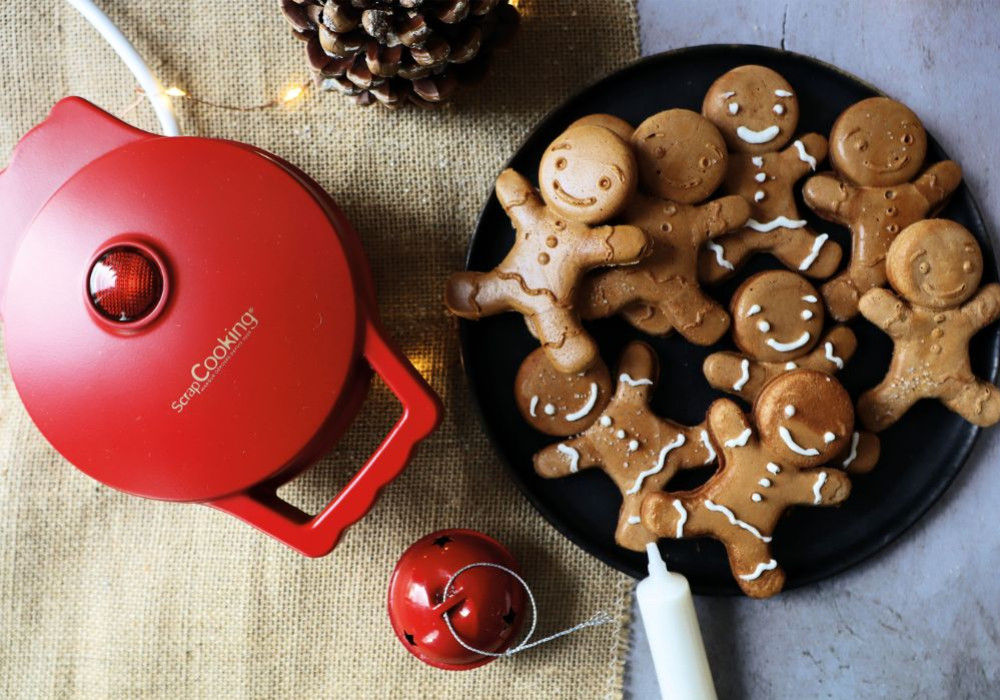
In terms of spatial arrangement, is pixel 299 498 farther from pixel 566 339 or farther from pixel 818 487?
pixel 818 487

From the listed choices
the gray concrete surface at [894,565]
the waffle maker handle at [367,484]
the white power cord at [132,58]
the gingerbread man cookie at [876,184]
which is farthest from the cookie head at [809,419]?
the white power cord at [132,58]

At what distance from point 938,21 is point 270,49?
2.41 ft

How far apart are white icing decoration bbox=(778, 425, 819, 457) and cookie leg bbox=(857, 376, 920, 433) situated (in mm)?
94

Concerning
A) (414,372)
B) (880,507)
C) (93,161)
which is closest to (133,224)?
(93,161)

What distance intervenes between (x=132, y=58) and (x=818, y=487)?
816 mm

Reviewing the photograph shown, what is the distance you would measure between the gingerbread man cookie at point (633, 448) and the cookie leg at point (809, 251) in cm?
17

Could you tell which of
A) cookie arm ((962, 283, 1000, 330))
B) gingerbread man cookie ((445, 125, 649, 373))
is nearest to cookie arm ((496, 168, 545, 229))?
gingerbread man cookie ((445, 125, 649, 373))

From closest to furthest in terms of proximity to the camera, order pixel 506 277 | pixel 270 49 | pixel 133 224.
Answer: pixel 133 224 → pixel 506 277 → pixel 270 49

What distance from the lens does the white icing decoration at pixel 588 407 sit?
2.80 ft

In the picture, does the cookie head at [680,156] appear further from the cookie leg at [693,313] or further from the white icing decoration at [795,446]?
the white icing decoration at [795,446]

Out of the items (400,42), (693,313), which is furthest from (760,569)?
(400,42)

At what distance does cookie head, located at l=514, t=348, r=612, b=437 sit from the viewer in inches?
33.6

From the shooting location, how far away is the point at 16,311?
0.72 metres

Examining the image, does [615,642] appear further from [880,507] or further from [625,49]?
[625,49]
